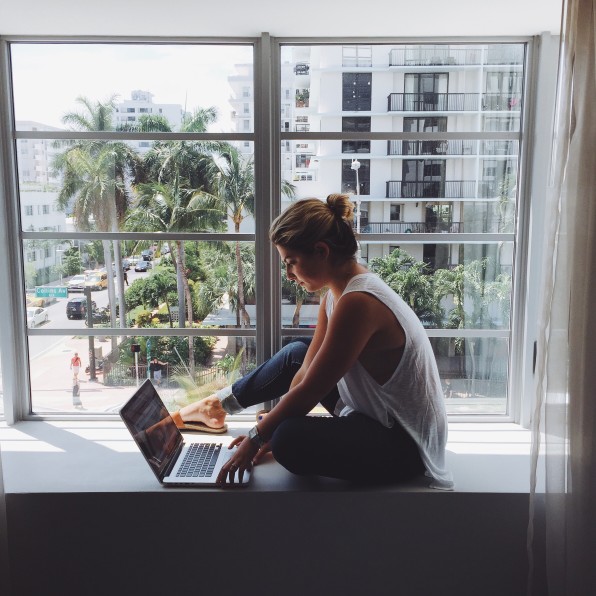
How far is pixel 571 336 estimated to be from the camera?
1.82 m

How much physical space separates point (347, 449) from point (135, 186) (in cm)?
174

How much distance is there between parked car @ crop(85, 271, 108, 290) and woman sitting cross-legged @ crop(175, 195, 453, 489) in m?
1.32

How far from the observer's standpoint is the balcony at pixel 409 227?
301cm

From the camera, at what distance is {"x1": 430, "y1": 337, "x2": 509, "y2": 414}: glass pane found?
3086 millimetres

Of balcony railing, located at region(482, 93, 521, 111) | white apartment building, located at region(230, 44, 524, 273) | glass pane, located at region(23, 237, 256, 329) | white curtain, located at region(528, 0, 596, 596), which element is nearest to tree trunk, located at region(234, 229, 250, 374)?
glass pane, located at region(23, 237, 256, 329)

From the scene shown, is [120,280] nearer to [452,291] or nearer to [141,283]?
[141,283]

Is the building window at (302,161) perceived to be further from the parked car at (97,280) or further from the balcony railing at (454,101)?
the parked car at (97,280)

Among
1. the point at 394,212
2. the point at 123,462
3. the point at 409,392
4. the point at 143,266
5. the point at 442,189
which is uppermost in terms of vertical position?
the point at 442,189

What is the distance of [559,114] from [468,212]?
1.20 metres

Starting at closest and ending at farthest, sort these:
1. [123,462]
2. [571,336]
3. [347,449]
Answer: [571,336], [347,449], [123,462]

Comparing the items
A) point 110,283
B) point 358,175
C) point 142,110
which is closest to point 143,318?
point 110,283

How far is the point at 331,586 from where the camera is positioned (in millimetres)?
2088

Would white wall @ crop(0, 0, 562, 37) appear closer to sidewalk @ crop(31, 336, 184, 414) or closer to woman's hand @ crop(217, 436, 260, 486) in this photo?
sidewalk @ crop(31, 336, 184, 414)

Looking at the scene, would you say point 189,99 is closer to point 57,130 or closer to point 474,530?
point 57,130
